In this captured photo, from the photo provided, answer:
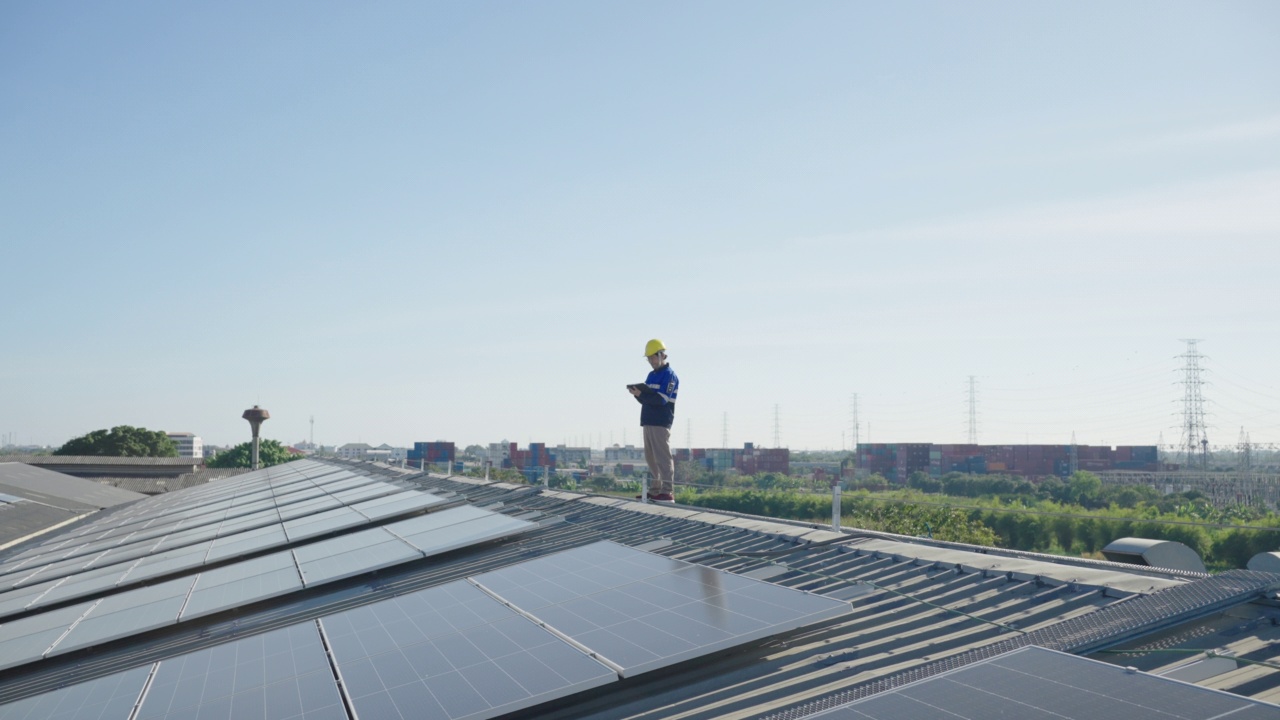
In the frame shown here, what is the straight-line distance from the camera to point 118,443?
76312 millimetres

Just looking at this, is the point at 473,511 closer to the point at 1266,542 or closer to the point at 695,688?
the point at 695,688

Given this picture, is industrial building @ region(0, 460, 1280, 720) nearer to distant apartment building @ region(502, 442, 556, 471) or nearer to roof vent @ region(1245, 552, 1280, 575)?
roof vent @ region(1245, 552, 1280, 575)

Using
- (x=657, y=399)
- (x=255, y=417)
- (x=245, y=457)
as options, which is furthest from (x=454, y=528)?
(x=245, y=457)

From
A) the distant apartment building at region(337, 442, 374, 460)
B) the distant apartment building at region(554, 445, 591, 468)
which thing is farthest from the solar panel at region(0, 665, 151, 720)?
the distant apartment building at region(554, 445, 591, 468)

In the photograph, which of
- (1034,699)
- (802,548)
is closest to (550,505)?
(802,548)

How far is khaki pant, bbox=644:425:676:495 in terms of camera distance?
12555 millimetres

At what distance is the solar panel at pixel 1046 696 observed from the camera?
329 centimetres

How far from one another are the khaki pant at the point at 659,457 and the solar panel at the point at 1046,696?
27.4ft

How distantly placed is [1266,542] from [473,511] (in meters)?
40.6

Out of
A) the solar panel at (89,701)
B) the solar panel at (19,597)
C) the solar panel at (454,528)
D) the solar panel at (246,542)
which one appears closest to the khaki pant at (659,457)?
the solar panel at (454,528)

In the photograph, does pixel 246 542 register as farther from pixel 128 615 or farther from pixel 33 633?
pixel 33 633

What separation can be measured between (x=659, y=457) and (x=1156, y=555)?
6870 mm

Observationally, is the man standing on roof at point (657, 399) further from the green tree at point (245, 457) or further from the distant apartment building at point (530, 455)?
the distant apartment building at point (530, 455)

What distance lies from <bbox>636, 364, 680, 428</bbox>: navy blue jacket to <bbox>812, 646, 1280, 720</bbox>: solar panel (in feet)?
26.6
